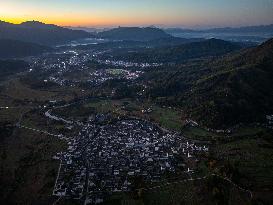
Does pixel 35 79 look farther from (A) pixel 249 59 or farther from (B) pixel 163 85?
(A) pixel 249 59

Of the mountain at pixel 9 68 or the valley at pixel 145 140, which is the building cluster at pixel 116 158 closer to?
the valley at pixel 145 140

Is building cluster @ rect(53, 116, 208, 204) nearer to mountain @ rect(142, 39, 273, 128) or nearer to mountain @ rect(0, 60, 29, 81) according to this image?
mountain @ rect(142, 39, 273, 128)

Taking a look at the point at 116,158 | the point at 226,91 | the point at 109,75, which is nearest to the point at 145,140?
the point at 116,158

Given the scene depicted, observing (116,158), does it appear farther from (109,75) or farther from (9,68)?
(9,68)

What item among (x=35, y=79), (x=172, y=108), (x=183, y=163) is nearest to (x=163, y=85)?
(x=172, y=108)

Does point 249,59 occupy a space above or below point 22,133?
above

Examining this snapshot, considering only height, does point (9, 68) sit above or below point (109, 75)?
above
